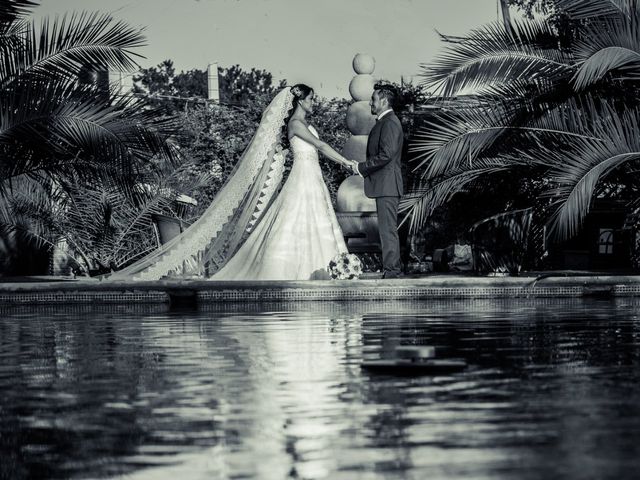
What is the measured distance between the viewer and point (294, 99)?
17.9 meters

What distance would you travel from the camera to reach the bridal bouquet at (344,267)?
1677cm

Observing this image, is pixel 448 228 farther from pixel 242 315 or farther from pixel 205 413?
pixel 205 413

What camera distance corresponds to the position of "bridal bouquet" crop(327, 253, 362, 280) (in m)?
16.8

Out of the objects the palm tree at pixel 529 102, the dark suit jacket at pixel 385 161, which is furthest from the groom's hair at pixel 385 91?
the palm tree at pixel 529 102

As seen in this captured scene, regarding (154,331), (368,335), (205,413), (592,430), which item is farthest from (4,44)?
(592,430)

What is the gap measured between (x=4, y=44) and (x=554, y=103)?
6.85 m

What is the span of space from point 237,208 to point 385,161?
2.47 m

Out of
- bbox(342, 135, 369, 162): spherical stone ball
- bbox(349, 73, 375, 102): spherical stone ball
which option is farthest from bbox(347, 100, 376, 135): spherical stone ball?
bbox(349, 73, 375, 102): spherical stone ball

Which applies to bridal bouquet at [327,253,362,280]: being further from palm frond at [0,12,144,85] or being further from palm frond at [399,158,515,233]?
palm frond at [0,12,144,85]

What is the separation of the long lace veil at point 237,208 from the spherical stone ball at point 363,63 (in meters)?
4.86

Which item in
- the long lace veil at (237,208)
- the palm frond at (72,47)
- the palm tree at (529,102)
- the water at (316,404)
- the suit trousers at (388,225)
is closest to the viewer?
the water at (316,404)

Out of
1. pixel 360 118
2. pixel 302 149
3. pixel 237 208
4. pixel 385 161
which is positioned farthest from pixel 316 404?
pixel 360 118

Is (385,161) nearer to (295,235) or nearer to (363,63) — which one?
(295,235)

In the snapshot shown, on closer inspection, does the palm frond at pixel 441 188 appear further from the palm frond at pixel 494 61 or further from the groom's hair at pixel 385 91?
the groom's hair at pixel 385 91
